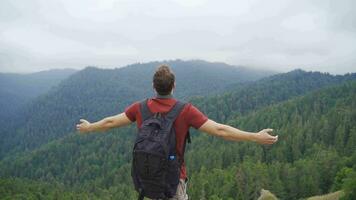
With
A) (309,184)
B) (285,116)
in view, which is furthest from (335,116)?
(309,184)

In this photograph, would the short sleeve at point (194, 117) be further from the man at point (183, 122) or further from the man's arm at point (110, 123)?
the man's arm at point (110, 123)

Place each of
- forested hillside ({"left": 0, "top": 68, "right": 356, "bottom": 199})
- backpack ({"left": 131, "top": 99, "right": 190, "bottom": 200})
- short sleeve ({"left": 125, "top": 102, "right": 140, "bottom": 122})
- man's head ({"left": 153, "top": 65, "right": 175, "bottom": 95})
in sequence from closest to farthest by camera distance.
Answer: backpack ({"left": 131, "top": 99, "right": 190, "bottom": 200})
man's head ({"left": 153, "top": 65, "right": 175, "bottom": 95})
short sleeve ({"left": 125, "top": 102, "right": 140, "bottom": 122})
forested hillside ({"left": 0, "top": 68, "right": 356, "bottom": 199})

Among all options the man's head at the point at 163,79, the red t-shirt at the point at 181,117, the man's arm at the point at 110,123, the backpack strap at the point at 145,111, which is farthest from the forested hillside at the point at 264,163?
the man's head at the point at 163,79

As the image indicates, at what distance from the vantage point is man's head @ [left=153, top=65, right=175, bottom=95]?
6.88m

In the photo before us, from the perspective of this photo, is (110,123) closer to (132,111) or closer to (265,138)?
(132,111)

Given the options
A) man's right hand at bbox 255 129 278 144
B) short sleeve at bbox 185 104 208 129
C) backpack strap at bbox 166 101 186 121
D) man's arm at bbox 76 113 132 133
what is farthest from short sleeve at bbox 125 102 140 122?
man's right hand at bbox 255 129 278 144

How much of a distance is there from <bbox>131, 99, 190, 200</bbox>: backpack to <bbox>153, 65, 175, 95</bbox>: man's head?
0.30 metres

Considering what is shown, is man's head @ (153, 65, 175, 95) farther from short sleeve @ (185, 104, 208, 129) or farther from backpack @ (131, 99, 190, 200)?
short sleeve @ (185, 104, 208, 129)

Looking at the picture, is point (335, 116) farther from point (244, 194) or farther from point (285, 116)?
point (244, 194)

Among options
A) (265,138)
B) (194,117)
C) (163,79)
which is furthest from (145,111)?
(265,138)

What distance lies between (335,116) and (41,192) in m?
81.5

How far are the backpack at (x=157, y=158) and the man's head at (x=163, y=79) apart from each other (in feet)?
0.99

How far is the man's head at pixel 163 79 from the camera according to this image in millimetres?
6879

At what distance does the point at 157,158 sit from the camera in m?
6.71
